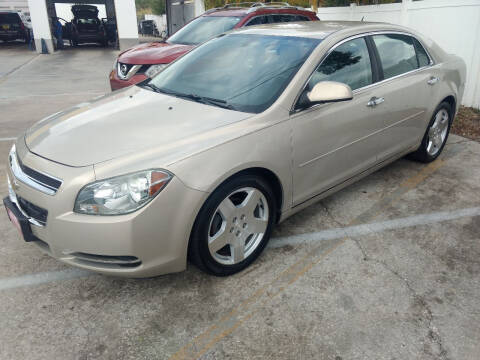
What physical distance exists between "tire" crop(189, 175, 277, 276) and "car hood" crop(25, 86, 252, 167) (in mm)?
402

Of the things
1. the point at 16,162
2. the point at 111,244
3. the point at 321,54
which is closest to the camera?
the point at 111,244

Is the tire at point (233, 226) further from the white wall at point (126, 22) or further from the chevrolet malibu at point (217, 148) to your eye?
the white wall at point (126, 22)

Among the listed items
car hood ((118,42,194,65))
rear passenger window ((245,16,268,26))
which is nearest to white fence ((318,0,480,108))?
rear passenger window ((245,16,268,26))

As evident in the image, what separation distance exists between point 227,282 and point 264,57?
1765 mm

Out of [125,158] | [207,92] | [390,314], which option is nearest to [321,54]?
[207,92]

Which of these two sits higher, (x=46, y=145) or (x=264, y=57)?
(x=264, y=57)

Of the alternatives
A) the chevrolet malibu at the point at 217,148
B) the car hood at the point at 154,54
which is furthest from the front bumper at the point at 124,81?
the chevrolet malibu at the point at 217,148

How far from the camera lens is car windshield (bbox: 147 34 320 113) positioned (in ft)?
9.81

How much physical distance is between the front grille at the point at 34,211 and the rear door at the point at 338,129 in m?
1.66

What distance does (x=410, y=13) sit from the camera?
26.0ft

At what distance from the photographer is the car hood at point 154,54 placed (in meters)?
6.09

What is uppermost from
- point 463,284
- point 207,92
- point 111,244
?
point 207,92

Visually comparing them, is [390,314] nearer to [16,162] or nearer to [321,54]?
[321,54]

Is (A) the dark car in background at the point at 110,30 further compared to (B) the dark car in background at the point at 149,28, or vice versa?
(B) the dark car in background at the point at 149,28
